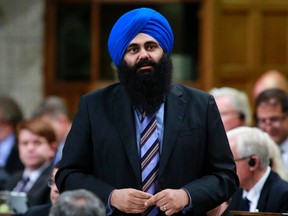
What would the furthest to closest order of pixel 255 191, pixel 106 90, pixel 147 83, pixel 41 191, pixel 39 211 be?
pixel 41 191
pixel 39 211
pixel 255 191
pixel 106 90
pixel 147 83

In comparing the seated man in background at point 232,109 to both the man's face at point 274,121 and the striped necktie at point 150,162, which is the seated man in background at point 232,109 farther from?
the striped necktie at point 150,162

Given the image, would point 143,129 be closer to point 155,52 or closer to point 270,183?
point 155,52

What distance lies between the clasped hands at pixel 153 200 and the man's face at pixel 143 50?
586 millimetres

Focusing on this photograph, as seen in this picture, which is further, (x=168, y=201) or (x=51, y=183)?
(x=51, y=183)

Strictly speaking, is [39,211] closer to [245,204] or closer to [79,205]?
[245,204]

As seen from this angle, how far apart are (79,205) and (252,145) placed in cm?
205

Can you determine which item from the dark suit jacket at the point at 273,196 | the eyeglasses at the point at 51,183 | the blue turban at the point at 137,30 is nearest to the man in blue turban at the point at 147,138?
the blue turban at the point at 137,30

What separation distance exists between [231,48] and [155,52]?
615 cm

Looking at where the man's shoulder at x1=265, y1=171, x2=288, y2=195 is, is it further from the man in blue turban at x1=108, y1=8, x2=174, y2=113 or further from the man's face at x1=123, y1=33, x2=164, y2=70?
the man's face at x1=123, y1=33, x2=164, y2=70

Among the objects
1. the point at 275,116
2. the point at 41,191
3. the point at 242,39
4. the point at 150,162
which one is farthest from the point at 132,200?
the point at 242,39

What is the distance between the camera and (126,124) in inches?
185

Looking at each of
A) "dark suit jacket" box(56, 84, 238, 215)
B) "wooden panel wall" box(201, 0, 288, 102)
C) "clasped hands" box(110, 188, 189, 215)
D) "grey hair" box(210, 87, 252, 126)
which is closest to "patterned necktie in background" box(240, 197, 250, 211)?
"dark suit jacket" box(56, 84, 238, 215)

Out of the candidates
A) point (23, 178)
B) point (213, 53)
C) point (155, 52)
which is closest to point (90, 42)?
point (213, 53)

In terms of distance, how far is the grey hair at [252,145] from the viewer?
614 cm
